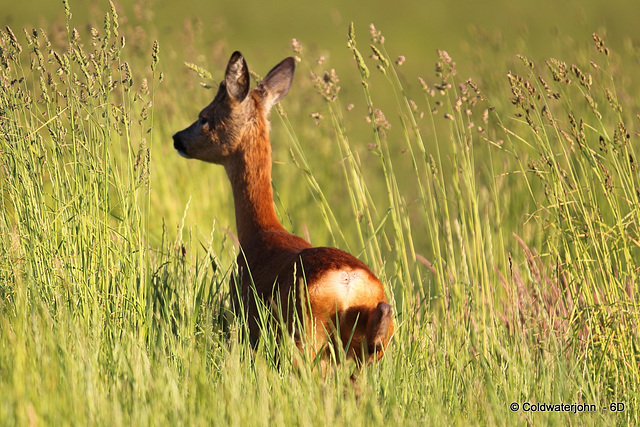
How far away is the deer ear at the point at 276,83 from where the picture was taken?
4727 mm

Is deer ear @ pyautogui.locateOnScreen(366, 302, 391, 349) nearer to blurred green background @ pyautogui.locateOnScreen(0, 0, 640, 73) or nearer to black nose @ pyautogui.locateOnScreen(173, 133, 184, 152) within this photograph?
black nose @ pyautogui.locateOnScreen(173, 133, 184, 152)

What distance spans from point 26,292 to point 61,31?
7.18ft

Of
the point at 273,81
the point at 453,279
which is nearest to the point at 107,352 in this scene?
the point at 453,279

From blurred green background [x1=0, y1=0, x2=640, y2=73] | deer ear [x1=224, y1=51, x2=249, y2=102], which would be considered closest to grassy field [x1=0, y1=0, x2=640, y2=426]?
deer ear [x1=224, y1=51, x2=249, y2=102]

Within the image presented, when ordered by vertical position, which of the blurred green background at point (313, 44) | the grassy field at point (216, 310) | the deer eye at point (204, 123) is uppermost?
the blurred green background at point (313, 44)

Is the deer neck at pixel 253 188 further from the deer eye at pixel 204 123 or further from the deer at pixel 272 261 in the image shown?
the deer eye at pixel 204 123

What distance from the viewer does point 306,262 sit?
346 centimetres

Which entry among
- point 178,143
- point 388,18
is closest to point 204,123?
point 178,143

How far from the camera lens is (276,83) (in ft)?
15.7

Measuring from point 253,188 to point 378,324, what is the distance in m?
1.38

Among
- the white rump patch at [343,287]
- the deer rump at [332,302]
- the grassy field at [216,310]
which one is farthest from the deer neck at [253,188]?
the white rump patch at [343,287]

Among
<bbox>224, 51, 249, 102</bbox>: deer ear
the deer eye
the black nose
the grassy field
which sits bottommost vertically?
the grassy field

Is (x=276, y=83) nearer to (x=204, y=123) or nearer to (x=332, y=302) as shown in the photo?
(x=204, y=123)

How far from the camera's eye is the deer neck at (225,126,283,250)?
4.27 m
